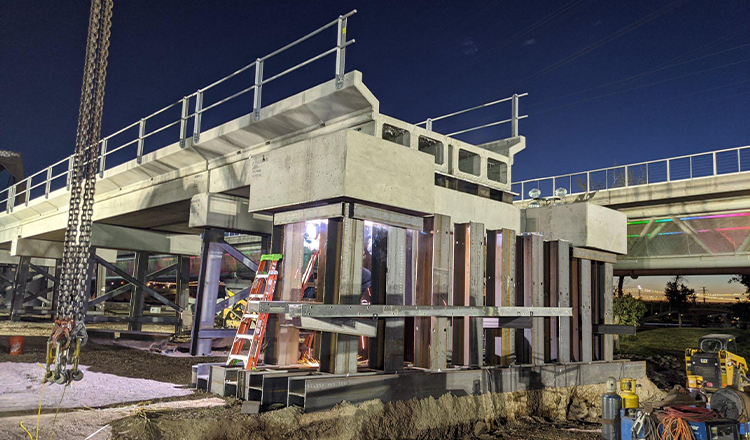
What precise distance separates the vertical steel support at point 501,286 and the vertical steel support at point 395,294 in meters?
2.33

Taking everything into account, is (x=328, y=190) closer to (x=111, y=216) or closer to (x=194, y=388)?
(x=194, y=388)

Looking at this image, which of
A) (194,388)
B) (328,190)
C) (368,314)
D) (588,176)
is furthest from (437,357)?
(588,176)

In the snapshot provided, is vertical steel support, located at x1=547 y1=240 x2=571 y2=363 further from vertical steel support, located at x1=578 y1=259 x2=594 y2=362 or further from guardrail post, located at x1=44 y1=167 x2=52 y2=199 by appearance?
guardrail post, located at x1=44 y1=167 x2=52 y2=199

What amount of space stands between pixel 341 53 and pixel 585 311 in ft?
24.7

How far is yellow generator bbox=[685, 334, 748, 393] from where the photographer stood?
9.84 m

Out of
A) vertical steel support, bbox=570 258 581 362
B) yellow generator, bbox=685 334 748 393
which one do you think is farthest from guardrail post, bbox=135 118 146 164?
yellow generator, bbox=685 334 748 393

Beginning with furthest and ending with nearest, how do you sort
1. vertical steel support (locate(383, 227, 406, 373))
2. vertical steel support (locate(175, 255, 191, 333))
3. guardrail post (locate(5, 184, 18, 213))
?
guardrail post (locate(5, 184, 18, 213)), vertical steel support (locate(175, 255, 191, 333)), vertical steel support (locate(383, 227, 406, 373))

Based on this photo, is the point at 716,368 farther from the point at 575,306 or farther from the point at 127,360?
the point at 127,360

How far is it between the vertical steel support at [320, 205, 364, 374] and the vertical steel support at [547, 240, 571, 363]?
17.4 feet

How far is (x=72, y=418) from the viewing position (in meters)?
7.29

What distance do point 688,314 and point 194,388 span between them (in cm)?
4376

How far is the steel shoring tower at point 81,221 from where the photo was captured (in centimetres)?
716

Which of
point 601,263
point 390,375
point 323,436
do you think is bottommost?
point 323,436

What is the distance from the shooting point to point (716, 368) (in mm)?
9969
